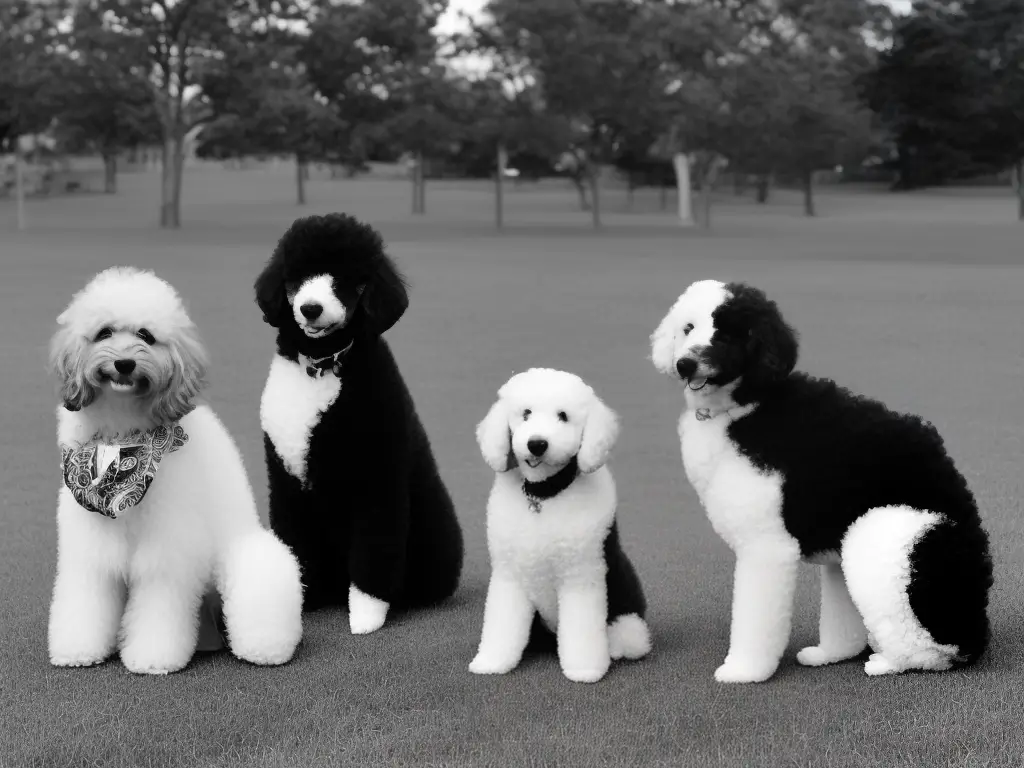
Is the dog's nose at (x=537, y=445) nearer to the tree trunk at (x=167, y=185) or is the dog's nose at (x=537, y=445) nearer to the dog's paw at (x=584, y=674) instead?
the dog's paw at (x=584, y=674)

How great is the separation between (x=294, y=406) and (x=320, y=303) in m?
0.44

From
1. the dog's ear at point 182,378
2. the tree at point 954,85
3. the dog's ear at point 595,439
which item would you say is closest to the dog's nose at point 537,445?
the dog's ear at point 595,439

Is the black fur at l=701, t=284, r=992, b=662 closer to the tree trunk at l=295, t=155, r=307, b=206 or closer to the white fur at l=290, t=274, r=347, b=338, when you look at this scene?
the white fur at l=290, t=274, r=347, b=338

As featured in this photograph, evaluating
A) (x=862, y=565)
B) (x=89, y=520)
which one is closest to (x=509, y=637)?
(x=862, y=565)

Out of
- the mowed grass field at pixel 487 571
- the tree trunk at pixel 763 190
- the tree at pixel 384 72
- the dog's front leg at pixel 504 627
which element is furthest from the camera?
the tree trunk at pixel 763 190

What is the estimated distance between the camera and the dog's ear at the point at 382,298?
407cm

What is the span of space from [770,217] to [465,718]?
138ft

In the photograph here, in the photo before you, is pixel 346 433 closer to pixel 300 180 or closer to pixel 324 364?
pixel 324 364

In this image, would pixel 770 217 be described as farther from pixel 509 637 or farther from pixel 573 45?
pixel 509 637

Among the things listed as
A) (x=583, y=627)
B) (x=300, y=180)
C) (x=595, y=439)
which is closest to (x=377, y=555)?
(x=583, y=627)

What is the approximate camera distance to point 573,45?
34312mm

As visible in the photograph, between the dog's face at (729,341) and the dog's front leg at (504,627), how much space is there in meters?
0.83

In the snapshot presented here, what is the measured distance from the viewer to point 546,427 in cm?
352

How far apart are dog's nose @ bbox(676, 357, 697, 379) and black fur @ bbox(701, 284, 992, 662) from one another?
0.07 meters
